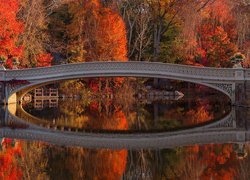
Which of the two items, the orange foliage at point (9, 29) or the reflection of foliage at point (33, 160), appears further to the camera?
the orange foliage at point (9, 29)

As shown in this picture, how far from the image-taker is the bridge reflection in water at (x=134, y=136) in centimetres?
1153

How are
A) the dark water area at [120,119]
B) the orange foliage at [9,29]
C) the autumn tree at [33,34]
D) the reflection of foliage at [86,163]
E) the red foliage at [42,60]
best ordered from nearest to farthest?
the reflection of foliage at [86,163], the dark water area at [120,119], the orange foliage at [9,29], the autumn tree at [33,34], the red foliage at [42,60]

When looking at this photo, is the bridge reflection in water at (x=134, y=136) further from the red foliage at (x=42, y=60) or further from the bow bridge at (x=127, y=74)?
the red foliage at (x=42, y=60)

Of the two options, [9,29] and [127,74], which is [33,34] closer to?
[9,29]

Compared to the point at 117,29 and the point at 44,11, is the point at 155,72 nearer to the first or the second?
the point at 117,29

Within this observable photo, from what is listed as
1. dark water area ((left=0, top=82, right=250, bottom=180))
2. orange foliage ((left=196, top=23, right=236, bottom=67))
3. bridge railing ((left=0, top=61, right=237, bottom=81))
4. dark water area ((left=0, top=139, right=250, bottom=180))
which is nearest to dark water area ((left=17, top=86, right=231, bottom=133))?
dark water area ((left=0, top=82, right=250, bottom=180))

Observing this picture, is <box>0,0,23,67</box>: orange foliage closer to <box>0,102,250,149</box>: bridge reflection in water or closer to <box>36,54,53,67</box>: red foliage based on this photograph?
<box>36,54,53,67</box>: red foliage

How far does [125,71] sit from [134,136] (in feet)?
30.7

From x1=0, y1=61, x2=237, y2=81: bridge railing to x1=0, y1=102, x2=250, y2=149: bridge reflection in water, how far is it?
19.7 feet

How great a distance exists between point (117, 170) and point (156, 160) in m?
1.19

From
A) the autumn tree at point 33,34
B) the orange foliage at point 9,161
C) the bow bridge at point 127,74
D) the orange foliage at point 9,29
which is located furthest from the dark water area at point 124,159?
the autumn tree at point 33,34

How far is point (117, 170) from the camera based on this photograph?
27.0 ft

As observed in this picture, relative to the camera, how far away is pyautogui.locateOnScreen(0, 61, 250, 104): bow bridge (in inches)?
851

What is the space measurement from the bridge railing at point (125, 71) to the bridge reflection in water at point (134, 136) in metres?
6.00
